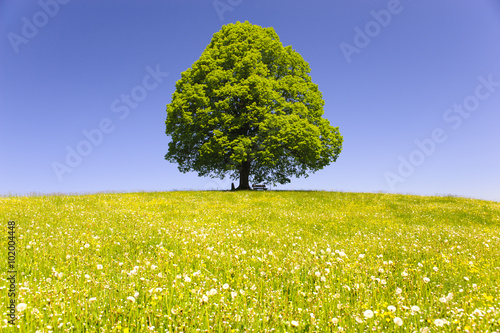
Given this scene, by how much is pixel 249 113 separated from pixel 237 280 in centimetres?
2379

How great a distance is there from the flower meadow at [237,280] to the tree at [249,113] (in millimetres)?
15767

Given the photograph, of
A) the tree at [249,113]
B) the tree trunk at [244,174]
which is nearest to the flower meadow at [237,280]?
the tree at [249,113]

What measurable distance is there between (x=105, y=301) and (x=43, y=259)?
10.8 feet

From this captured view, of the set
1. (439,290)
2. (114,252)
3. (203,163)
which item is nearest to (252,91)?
(203,163)

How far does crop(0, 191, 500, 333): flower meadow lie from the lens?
399cm

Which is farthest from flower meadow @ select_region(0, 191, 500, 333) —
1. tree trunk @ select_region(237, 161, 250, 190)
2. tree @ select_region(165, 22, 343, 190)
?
tree trunk @ select_region(237, 161, 250, 190)

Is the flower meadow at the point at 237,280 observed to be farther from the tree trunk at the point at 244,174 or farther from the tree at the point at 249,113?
the tree trunk at the point at 244,174

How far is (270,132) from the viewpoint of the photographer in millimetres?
26766

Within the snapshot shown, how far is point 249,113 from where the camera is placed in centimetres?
2809

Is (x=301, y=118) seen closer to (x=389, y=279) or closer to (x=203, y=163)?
(x=203, y=163)

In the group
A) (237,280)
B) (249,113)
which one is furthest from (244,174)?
(237,280)

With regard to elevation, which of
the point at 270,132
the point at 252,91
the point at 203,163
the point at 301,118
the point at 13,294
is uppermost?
the point at 252,91

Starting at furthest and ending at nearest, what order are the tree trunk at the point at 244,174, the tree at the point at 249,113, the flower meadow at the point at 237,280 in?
the tree trunk at the point at 244,174 < the tree at the point at 249,113 < the flower meadow at the point at 237,280

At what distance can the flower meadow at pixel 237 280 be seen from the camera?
3994 millimetres
